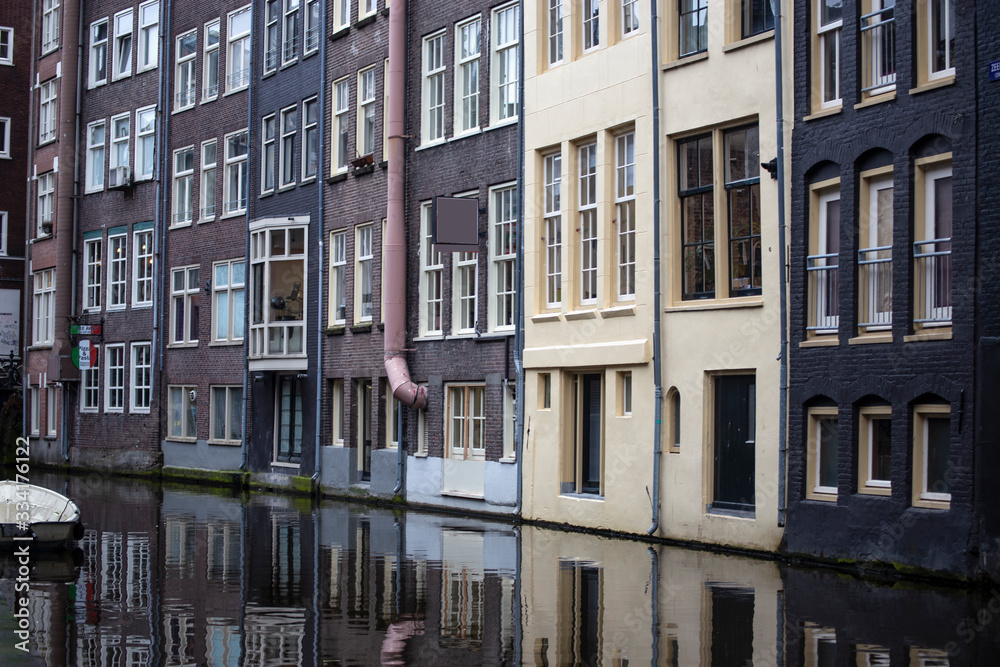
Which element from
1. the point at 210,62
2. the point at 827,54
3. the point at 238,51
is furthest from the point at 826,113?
the point at 210,62

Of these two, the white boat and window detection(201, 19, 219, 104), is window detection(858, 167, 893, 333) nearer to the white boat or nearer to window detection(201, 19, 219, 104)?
the white boat

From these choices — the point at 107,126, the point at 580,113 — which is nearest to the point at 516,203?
the point at 580,113

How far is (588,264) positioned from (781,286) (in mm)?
5186

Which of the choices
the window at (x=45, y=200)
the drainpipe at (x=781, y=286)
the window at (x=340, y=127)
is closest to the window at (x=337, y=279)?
the window at (x=340, y=127)

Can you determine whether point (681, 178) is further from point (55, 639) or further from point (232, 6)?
point (232, 6)

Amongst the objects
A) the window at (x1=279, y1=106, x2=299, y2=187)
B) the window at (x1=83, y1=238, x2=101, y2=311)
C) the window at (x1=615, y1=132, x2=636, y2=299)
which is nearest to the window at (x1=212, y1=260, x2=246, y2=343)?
the window at (x1=279, y1=106, x2=299, y2=187)

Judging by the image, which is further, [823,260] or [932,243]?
[823,260]

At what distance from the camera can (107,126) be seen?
4278 centimetres

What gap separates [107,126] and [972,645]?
3628 centimetres

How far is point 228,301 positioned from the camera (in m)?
36.1

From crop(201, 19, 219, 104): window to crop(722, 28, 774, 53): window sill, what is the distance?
21.2 meters

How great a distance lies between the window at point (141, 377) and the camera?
131ft

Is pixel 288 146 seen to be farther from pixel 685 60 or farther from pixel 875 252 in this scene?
pixel 875 252

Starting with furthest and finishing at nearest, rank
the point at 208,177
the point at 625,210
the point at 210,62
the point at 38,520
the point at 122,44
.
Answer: the point at 122,44, the point at 210,62, the point at 208,177, the point at 625,210, the point at 38,520
